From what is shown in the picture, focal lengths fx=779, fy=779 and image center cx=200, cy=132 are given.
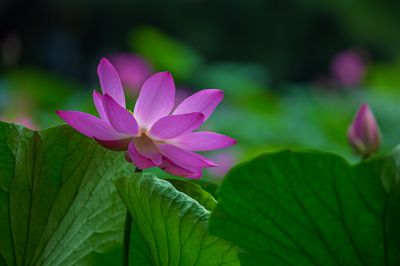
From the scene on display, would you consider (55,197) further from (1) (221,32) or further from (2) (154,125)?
(1) (221,32)

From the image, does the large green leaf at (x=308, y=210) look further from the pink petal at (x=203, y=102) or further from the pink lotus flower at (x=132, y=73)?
the pink lotus flower at (x=132, y=73)

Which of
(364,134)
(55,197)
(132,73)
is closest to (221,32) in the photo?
(132,73)

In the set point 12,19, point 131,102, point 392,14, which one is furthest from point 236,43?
point 131,102

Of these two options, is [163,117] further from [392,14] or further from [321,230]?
[392,14]

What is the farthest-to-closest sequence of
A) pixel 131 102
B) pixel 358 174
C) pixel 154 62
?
pixel 154 62 → pixel 131 102 → pixel 358 174

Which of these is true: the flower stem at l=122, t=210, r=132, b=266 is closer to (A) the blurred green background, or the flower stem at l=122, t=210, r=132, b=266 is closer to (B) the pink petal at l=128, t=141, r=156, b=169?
(B) the pink petal at l=128, t=141, r=156, b=169
